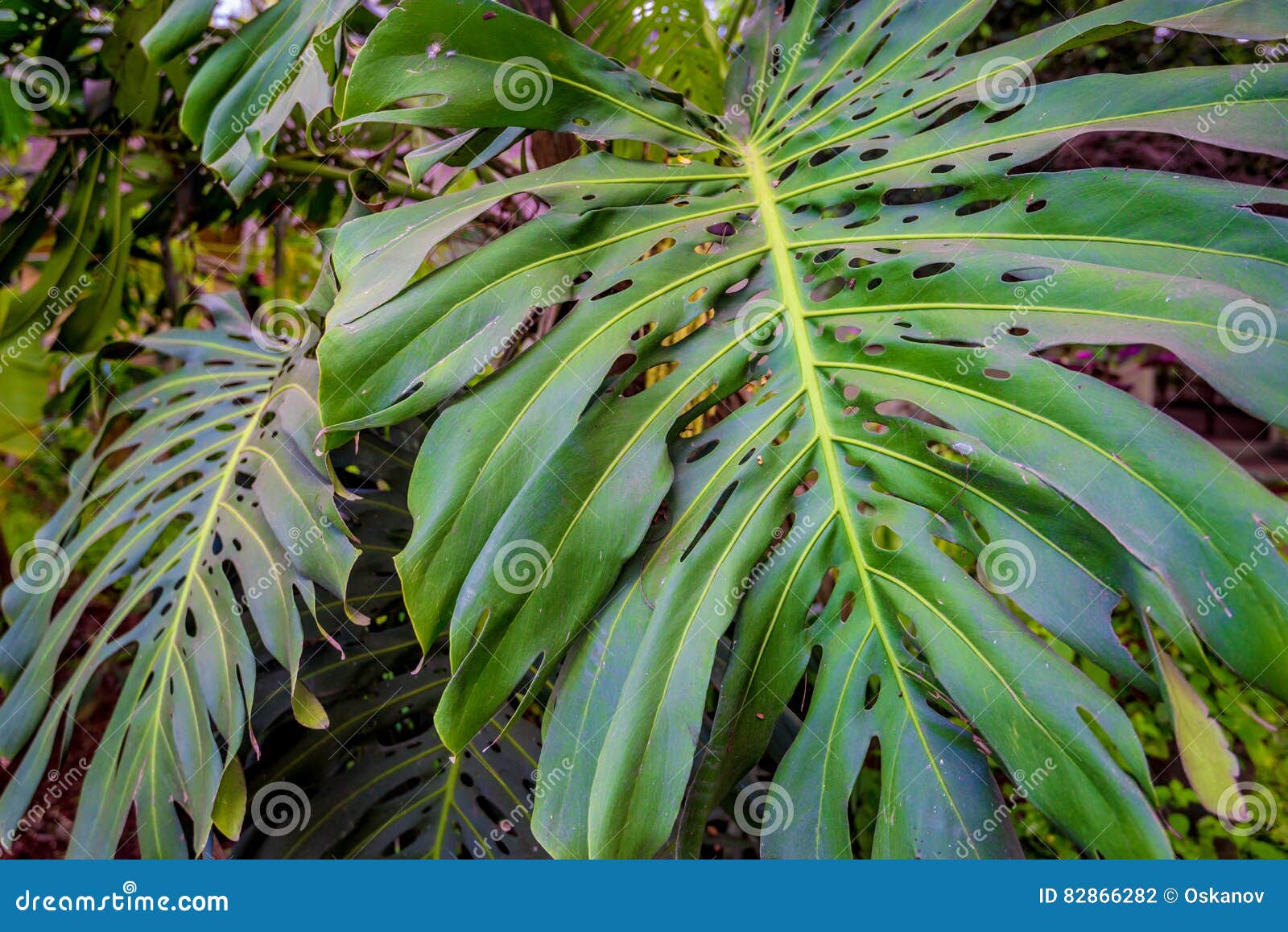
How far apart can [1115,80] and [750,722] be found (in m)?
0.66

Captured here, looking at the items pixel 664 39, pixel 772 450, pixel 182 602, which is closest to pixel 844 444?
pixel 772 450

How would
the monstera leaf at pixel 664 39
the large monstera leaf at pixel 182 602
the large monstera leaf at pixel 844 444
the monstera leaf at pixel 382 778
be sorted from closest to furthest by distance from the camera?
the large monstera leaf at pixel 844 444 → the large monstera leaf at pixel 182 602 → the monstera leaf at pixel 382 778 → the monstera leaf at pixel 664 39

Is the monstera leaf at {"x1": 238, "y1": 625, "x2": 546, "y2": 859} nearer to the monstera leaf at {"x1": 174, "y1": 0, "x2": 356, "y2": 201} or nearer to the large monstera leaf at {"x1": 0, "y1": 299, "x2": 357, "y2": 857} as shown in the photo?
the large monstera leaf at {"x1": 0, "y1": 299, "x2": 357, "y2": 857}

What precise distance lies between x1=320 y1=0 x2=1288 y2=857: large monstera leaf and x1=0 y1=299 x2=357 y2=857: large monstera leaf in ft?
0.79

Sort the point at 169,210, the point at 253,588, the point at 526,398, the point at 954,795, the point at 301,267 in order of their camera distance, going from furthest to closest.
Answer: the point at 301,267 → the point at 169,210 → the point at 253,588 → the point at 526,398 → the point at 954,795

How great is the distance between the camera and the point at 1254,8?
0.69 metres

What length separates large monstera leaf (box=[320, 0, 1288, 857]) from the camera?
0.56 meters

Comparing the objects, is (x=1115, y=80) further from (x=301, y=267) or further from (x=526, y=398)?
(x=301, y=267)

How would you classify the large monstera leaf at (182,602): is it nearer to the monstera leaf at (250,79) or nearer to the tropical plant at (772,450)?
the tropical plant at (772,450)

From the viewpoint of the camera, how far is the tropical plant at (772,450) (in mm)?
565

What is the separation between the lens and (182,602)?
88 cm

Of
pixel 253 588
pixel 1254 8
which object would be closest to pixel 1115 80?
pixel 1254 8

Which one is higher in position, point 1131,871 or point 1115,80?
point 1115,80

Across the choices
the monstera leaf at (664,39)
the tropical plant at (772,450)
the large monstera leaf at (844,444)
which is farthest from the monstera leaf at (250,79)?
the monstera leaf at (664,39)
